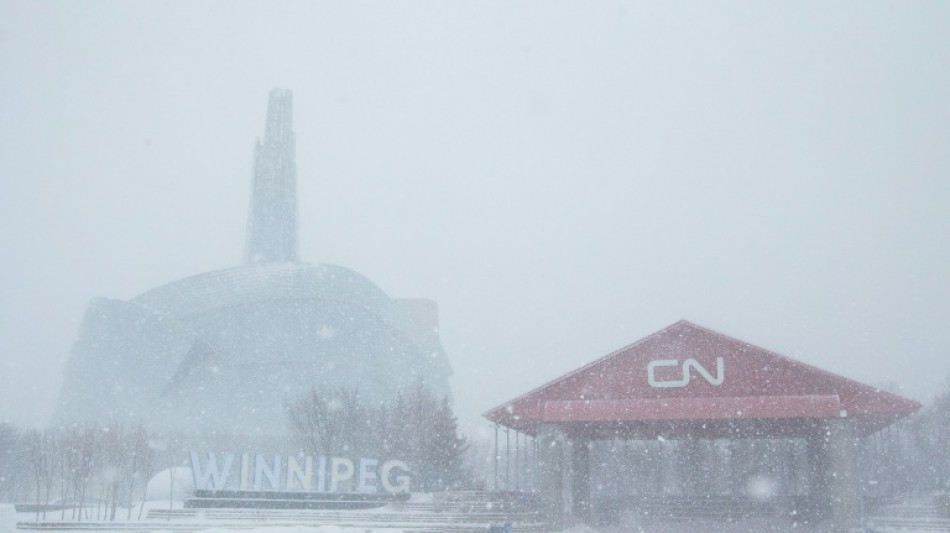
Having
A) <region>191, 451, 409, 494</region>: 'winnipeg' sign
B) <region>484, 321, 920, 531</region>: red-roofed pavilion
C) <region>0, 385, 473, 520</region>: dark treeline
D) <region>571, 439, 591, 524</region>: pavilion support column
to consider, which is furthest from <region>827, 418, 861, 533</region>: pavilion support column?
<region>0, 385, 473, 520</region>: dark treeline

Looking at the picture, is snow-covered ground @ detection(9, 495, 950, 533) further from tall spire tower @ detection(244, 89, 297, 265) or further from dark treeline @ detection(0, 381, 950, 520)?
tall spire tower @ detection(244, 89, 297, 265)

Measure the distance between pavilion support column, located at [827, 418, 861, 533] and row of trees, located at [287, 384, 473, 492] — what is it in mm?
30598

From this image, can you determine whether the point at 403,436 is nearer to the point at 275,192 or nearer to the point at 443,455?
the point at 443,455

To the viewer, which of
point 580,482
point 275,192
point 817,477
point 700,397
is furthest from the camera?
point 275,192

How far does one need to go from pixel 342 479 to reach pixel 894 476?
42999 millimetres

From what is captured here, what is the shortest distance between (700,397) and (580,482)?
1042 centimetres

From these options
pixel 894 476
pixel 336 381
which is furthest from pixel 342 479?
pixel 336 381

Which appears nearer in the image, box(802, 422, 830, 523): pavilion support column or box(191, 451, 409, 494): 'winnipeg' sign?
box(191, 451, 409, 494): 'winnipeg' sign

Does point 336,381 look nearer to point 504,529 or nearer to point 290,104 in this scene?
point 290,104

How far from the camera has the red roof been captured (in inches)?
956

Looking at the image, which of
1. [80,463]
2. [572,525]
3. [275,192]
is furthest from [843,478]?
[275,192]

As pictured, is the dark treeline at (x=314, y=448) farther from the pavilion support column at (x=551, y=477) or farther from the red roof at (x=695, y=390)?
the red roof at (x=695, y=390)

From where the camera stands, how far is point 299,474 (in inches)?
1254

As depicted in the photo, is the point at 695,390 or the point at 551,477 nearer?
the point at 695,390
